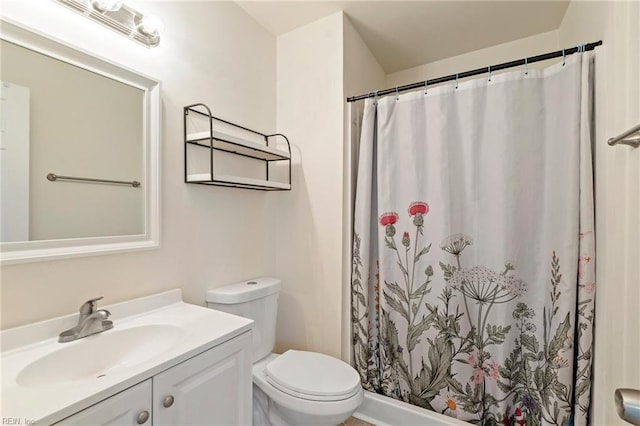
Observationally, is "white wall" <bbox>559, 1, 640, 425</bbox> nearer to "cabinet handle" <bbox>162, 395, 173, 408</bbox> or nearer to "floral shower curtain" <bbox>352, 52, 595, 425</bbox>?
"floral shower curtain" <bbox>352, 52, 595, 425</bbox>

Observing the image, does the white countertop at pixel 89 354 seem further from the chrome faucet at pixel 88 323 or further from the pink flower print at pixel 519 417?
the pink flower print at pixel 519 417

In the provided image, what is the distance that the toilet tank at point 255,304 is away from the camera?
4.75 ft

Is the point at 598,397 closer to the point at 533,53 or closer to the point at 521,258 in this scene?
the point at 521,258

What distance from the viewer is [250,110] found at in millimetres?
1791

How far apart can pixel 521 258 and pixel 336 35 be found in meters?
1.63

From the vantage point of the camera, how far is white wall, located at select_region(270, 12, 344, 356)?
5.82 ft

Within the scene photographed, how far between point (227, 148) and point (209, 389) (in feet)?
3.82

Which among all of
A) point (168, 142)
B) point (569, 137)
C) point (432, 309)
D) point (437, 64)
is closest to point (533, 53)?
point (437, 64)

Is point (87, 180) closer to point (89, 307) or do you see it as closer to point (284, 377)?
point (89, 307)

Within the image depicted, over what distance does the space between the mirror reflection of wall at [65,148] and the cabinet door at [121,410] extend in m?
0.61

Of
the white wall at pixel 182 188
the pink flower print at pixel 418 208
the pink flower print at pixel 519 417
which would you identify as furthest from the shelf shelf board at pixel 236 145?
the pink flower print at pixel 519 417

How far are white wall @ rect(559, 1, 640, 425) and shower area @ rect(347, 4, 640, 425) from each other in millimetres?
35

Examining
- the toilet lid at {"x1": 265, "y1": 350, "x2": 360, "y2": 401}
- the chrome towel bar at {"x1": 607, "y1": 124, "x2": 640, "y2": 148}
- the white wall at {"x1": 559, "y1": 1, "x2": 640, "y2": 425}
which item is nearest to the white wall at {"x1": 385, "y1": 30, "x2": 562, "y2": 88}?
the white wall at {"x1": 559, "y1": 1, "x2": 640, "y2": 425}

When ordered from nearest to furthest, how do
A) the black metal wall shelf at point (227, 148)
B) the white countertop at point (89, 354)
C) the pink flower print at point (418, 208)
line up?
the white countertop at point (89, 354), the black metal wall shelf at point (227, 148), the pink flower print at point (418, 208)
